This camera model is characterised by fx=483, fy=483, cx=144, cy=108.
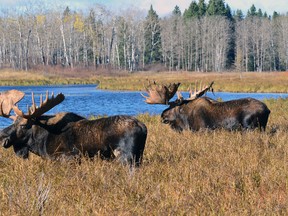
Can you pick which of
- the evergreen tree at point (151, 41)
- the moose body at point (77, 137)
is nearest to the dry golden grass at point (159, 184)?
the moose body at point (77, 137)

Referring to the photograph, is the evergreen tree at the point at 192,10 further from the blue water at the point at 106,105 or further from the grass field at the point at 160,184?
the grass field at the point at 160,184

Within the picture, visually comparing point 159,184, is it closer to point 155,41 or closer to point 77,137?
point 77,137

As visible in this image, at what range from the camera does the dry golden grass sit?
4496mm

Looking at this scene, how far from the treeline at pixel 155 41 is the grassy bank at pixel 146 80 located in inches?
537

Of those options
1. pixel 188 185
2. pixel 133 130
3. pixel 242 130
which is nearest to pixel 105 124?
pixel 133 130

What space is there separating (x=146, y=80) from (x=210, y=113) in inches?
1515

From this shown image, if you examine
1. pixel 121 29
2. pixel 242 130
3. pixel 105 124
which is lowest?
pixel 242 130

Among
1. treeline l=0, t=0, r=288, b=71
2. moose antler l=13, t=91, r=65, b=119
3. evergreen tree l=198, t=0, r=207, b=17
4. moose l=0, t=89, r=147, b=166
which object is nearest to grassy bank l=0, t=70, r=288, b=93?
treeline l=0, t=0, r=288, b=71

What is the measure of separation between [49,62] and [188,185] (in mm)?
80240

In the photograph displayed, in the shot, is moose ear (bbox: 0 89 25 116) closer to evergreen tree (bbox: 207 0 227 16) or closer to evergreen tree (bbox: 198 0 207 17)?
evergreen tree (bbox: 207 0 227 16)

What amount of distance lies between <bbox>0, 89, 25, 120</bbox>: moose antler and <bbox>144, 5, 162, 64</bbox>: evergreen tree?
260ft

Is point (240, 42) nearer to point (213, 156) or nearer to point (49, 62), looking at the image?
point (49, 62)

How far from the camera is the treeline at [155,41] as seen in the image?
81.5m

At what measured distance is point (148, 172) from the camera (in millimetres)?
6113
